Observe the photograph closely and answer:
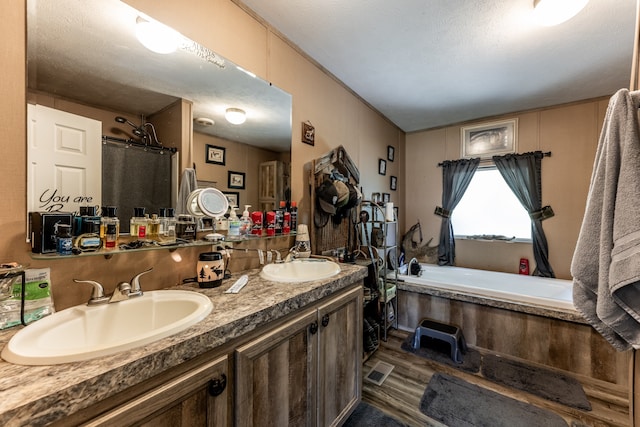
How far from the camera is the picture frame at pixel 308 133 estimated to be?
1960mm

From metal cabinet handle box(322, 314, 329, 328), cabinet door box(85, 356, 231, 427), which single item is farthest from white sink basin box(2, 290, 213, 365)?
metal cabinet handle box(322, 314, 329, 328)

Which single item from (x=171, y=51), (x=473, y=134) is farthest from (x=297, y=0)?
(x=473, y=134)

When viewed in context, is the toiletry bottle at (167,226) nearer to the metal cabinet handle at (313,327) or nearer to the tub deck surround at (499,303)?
the metal cabinet handle at (313,327)

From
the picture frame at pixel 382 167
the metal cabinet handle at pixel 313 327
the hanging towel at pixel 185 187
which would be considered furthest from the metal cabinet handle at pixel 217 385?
the picture frame at pixel 382 167

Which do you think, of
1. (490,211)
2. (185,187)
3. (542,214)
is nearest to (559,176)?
(542,214)

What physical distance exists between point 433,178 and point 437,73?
1702 millimetres

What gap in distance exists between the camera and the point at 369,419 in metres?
1.54

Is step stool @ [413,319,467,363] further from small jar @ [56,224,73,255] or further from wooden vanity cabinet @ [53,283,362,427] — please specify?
small jar @ [56,224,73,255]

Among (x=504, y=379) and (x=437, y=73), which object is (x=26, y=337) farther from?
(x=437, y=73)

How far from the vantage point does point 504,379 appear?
1.88 metres

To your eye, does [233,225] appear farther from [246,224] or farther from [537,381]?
[537,381]

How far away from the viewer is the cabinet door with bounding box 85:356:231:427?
0.59 metres

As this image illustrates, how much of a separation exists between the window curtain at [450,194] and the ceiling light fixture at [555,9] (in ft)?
6.43

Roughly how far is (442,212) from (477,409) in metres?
2.42
